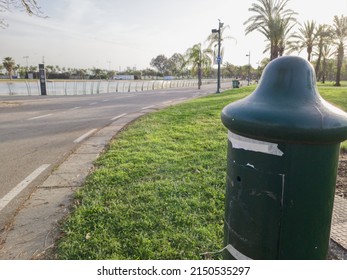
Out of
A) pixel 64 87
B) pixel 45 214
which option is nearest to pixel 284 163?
pixel 45 214

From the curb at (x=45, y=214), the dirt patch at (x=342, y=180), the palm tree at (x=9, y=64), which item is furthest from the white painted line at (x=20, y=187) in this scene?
the palm tree at (x=9, y=64)

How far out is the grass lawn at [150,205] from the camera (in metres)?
2.42

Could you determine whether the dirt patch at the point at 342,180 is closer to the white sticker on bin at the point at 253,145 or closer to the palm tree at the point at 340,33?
the white sticker on bin at the point at 253,145

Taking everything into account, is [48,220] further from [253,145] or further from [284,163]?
[284,163]

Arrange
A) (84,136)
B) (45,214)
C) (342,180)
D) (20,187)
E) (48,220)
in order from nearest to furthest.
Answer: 1. (48,220)
2. (45,214)
3. (20,187)
4. (342,180)
5. (84,136)

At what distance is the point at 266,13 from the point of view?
92.8ft

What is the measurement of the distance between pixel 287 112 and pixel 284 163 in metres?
0.24

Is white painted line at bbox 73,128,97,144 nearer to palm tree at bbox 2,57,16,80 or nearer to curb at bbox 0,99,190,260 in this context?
curb at bbox 0,99,190,260

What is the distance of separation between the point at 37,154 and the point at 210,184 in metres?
3.62

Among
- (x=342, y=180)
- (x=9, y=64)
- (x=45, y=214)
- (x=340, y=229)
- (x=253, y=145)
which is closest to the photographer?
(x=253, y=145)

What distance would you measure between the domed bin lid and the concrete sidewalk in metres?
1.55

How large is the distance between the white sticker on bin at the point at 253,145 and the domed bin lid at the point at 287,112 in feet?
0.10

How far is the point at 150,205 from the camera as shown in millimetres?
3129
